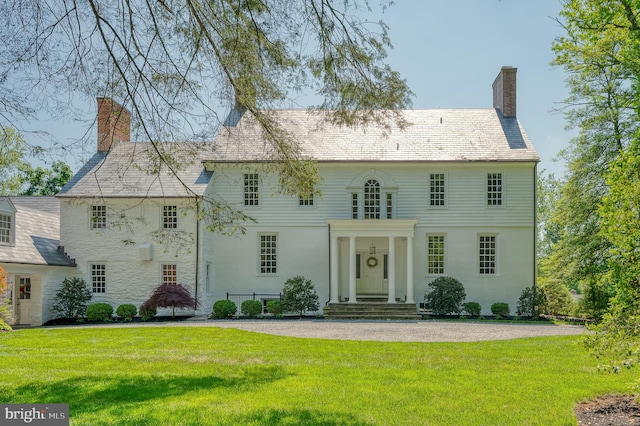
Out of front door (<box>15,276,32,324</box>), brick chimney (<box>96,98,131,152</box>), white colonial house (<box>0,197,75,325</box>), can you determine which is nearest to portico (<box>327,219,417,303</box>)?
white colonial house (<box>0,197,75,325</box>)

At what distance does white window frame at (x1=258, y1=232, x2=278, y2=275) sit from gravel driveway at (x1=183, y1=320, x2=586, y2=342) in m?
5.59

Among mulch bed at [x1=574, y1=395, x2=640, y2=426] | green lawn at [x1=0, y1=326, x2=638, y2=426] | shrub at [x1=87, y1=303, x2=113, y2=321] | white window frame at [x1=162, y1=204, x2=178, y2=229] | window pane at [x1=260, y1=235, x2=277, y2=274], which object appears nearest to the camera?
mulch bed at [x1=574, y1=395, x2=640, y2=426]

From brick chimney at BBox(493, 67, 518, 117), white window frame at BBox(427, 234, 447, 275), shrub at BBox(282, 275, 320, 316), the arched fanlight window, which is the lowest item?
shrub at BBox(282, 275, 320, 316)

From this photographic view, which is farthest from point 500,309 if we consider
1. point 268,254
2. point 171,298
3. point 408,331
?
point 171,298

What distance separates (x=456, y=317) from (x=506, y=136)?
8.85 metres

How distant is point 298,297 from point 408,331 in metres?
7.09

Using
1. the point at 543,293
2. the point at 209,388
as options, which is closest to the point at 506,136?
the point at 543,293

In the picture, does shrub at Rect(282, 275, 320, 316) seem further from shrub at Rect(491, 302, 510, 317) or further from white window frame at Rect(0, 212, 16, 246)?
white window frame at Rect(0, 212, 16, 246)

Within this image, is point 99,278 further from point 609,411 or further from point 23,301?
point 609,411

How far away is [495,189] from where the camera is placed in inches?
985

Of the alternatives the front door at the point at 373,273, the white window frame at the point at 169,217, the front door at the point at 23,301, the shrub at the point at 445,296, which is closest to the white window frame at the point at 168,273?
the white window frame at the point at 169,217

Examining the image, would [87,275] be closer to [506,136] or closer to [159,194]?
[159,194]

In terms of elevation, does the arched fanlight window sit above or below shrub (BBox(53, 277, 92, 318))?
above

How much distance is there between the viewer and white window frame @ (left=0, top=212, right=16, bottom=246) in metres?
21.3
